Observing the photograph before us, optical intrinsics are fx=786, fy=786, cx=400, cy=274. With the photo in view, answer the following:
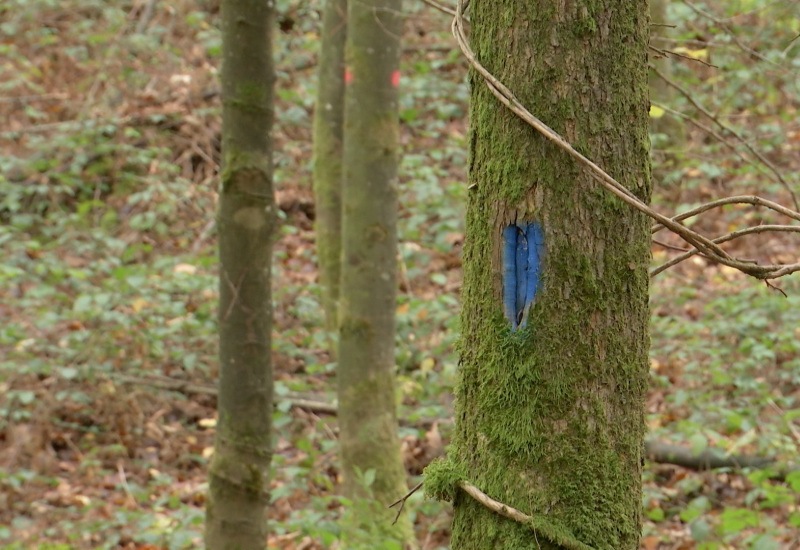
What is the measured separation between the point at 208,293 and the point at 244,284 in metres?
4.13

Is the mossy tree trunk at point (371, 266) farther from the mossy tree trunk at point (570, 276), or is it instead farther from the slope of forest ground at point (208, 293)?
the mossy tree trunk at point (570, 276)

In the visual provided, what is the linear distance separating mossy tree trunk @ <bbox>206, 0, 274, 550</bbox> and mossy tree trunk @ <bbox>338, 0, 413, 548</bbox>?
1434 mm

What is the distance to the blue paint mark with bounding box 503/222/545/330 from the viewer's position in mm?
1343

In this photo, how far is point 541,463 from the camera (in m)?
1.34

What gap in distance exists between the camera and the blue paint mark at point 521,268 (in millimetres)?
1343

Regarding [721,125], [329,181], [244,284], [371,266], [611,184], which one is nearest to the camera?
[611,184]

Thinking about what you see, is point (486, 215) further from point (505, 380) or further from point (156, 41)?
point (156, 41)

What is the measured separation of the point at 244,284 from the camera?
306 cm

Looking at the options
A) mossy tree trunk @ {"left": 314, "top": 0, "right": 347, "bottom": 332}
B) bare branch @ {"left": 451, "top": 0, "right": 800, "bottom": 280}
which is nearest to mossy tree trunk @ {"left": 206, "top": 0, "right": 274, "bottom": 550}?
bare branch @ {"left": 451, "top": 0, "right": 800, "bottom": 280}

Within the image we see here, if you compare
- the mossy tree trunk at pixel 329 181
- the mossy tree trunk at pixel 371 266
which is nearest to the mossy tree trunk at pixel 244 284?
the mossy tree trunk at pixel 371 266

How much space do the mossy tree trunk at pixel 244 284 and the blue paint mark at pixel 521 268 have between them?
1.84 meters

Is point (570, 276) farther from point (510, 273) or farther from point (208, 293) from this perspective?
point (208, 293)

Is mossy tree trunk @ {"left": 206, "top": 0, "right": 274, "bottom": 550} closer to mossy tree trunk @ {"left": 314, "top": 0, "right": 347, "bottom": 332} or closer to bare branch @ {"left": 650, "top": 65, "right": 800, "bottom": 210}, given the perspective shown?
bare branch @ {"left": 650, "top": 65, "right": 800, "bottom": 210}

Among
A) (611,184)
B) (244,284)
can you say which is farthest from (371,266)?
(611,184)
